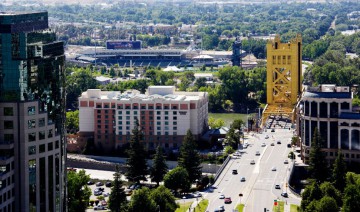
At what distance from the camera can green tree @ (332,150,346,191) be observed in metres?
34.9

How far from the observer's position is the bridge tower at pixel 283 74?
52219 mm

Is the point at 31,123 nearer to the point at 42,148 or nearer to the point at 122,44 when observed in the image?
the point at 42,148

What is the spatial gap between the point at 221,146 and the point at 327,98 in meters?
8.97

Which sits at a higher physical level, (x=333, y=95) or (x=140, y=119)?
(x=333, y=95)

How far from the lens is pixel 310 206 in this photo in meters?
30.8

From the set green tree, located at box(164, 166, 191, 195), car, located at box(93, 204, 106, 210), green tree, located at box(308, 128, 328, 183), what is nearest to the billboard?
Result: green tree, located at box(308, 128, 328, 183)

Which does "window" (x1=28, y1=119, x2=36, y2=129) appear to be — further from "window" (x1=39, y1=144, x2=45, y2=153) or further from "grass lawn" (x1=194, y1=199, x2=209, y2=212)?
"grass lawn" (x1=194, y1=199, x2=209, y2=212)

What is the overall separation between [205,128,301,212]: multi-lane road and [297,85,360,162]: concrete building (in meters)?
2.02

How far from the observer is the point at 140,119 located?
153 ft

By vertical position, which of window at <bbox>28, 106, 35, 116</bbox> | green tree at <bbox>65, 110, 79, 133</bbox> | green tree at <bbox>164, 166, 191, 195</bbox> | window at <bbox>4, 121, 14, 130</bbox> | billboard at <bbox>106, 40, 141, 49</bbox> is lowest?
green tree at <bbox>164, 166, 191, 195</bbox>

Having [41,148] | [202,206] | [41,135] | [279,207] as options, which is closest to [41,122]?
[41,135]

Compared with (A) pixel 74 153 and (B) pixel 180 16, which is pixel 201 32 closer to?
(B) pixel 180 16

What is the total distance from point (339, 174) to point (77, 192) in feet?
31.4

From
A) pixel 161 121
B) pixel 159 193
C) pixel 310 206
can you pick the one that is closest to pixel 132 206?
pixel 159 193
